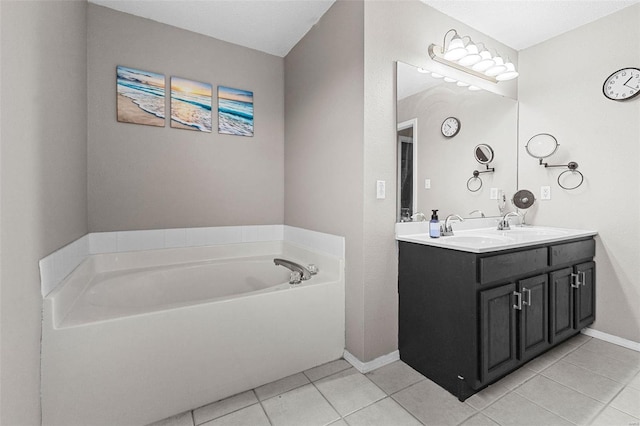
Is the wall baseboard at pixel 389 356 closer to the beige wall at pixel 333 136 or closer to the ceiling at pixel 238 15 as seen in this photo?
the beige wall at pixel 333 136

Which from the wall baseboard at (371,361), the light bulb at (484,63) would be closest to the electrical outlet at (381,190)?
the wall baseboard at (371,361)

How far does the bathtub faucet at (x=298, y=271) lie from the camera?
72.2 inches

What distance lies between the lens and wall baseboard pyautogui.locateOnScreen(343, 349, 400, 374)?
1.77 m

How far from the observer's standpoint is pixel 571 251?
6.54 ft

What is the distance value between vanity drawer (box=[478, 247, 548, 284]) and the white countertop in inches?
2.0

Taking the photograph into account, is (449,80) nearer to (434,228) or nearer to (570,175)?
(434,228)

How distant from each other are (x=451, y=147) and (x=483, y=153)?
424 millimetres

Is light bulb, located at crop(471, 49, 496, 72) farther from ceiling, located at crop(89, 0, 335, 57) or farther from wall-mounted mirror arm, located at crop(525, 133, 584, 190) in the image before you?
ceiling, located at crop(89, 0, 335, 57)

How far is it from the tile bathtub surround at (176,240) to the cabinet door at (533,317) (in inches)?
43.7

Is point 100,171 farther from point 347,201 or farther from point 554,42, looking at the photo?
point 554,42

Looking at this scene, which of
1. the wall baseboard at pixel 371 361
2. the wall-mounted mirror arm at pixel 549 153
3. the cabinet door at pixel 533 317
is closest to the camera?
the cabinet door at pixel 533 317

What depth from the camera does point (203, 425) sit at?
53.1 inches

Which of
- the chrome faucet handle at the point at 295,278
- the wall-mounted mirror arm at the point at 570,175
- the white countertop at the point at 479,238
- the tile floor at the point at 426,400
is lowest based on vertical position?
the tile floor at the point at 426,400

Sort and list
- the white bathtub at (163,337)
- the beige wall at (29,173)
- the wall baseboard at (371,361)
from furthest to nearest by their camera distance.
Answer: the wall baseboard at (371,361) → the white bathtub at (163,337) → the beige wall at (29,173)
